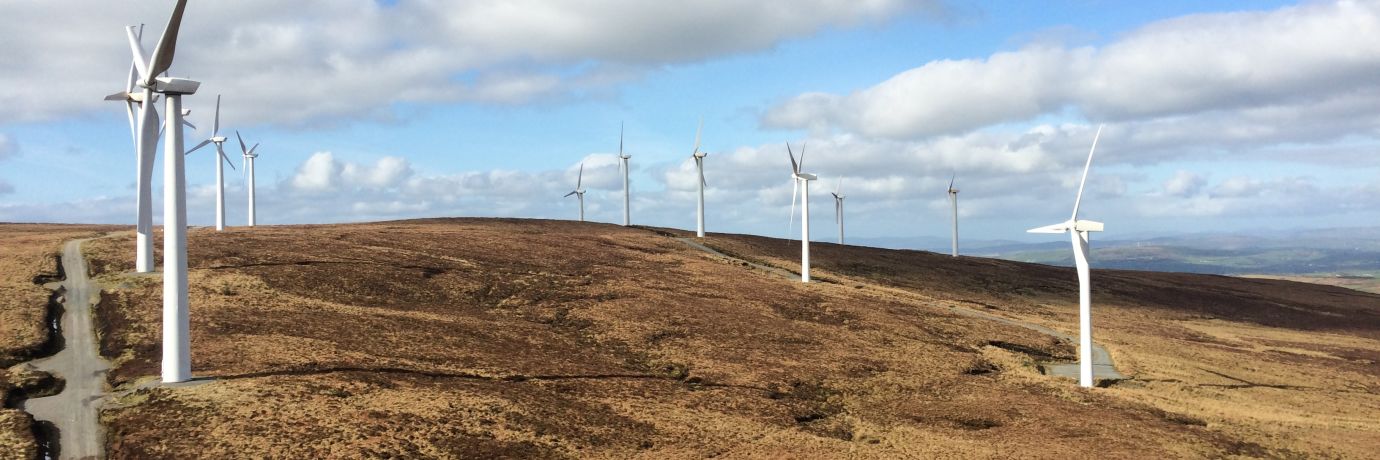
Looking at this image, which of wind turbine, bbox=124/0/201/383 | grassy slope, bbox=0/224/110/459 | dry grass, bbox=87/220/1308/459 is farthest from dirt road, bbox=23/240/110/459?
wind turbine, bbox=124/0/201/383

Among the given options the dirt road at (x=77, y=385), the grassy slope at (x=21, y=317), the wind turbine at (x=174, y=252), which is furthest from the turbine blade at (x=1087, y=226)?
the grassy slope at (x=21, y=317)

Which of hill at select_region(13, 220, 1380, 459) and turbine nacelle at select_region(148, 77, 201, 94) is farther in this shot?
turbine nacelle at select_region(148, 77, 201, 94)

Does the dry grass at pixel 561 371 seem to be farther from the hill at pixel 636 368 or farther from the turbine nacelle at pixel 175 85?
the turbine nacelle at pixel 175 85

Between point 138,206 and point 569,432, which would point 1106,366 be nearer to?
point 569,432

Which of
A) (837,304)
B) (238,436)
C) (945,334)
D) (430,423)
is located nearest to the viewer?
(238,436)

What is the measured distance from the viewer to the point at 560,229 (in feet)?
408

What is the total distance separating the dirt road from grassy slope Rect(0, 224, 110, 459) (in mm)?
878

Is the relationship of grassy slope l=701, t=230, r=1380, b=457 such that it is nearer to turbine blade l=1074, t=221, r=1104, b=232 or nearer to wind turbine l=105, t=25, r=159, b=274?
turbine blade l=1074, t=221, r=1104, b=232

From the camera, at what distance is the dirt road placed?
2702cm

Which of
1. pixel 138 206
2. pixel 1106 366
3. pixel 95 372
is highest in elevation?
pixel 138 206

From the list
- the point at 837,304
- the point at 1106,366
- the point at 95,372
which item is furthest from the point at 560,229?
the point at 95,372

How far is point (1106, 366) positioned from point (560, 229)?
8270 centimetres

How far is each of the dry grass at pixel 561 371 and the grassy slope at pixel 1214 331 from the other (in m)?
5.09

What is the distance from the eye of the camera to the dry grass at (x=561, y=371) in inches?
1197
